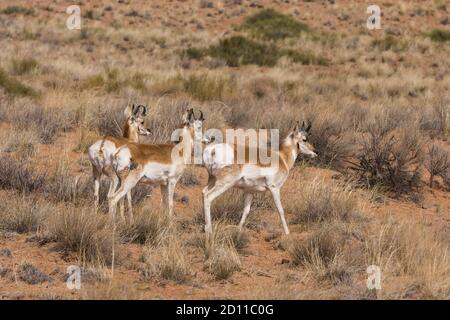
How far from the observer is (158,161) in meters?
8.97

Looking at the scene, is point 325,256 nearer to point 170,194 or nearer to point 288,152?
point 288,152

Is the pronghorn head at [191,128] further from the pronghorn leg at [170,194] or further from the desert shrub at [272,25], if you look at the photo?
the desert shrub at [272,25]

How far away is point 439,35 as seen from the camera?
37281mm

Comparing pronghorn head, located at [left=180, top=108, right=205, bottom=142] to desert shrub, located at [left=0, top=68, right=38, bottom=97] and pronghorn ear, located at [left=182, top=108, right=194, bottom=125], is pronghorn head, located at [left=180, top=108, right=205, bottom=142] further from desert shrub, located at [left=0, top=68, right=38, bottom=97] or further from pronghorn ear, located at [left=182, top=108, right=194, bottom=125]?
desert shrub, located at [left=0, top=68, right=38, bottom=97]

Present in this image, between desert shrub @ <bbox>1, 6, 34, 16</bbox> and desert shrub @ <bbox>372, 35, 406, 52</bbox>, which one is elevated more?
desert shrub @ <bbox>1, 6, 34, 16</bbox>

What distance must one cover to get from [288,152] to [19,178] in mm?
4035

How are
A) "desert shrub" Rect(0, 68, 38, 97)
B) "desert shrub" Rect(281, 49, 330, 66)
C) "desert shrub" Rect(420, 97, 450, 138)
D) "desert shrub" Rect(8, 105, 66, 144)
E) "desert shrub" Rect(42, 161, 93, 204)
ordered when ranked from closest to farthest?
"desert shrub" Rect(42, 161, 93, 204)
"desert shrub" Rect(8, 105, 66, 144)
"desert shrub" Rect(420, 97, 450, 138)
"desert shrub" Rect(0, 68, 38, 97)
"desert shrub" Rect(281, 49, 330, 66)

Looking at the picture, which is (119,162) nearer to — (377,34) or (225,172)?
(225,172)

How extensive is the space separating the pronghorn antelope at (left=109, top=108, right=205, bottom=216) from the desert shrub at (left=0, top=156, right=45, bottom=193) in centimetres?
177

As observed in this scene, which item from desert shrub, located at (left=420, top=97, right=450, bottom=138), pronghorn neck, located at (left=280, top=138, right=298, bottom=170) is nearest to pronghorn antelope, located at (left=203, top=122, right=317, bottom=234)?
pronghorn neck, located at (left=280, top=138, right=298, bottom=170)

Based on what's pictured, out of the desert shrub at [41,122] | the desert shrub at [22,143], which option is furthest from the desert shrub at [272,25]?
the desert shrub at [22,143]

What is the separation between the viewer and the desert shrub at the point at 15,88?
17.8m

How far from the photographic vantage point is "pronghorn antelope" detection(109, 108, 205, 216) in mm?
8695

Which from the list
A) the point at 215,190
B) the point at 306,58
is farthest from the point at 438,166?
the point at 306,58
